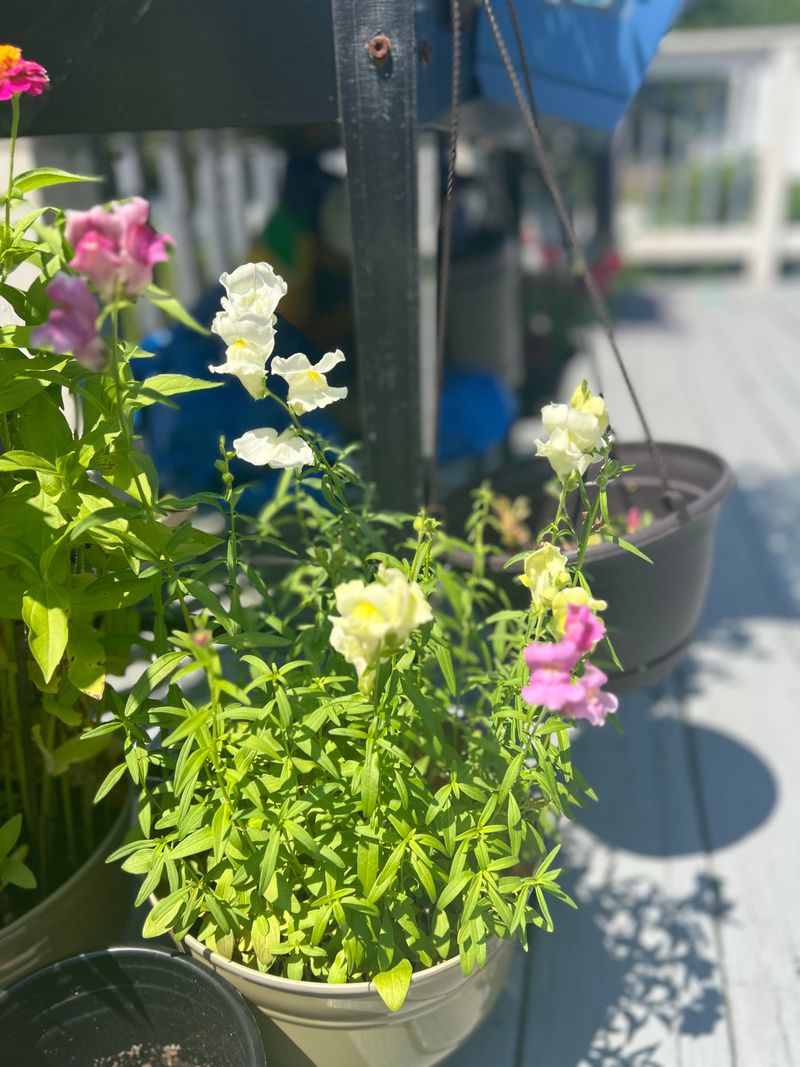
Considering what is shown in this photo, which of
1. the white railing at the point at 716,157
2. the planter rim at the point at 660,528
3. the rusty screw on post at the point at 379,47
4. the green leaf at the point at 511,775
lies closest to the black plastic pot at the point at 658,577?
the planter rim at the point at 660,528

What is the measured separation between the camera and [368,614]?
2.44 ft

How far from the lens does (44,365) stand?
96 cm

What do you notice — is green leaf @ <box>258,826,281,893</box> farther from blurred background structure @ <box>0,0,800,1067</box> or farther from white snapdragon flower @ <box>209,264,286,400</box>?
blurred background structure @ <box>0,0,800,1067</box>

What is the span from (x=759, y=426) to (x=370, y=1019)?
312 cm

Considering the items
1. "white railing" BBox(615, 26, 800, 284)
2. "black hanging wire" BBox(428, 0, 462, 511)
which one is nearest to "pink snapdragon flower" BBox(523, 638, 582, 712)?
"black hanging wire" BBox(428, 0, 462, 511)

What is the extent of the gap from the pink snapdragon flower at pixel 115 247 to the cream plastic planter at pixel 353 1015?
27.3 inches

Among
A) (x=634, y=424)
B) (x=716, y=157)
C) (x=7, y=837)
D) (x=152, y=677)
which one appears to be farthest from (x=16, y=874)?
(x=716, y=157)

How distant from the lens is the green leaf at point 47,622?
87 cm

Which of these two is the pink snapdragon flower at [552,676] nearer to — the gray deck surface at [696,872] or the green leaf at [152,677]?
the green leaf at [152,677]

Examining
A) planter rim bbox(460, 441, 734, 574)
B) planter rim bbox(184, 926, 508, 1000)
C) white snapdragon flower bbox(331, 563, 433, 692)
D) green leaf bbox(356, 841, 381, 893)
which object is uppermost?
white snapdragon flower bbox(331, 563, 433, 692)

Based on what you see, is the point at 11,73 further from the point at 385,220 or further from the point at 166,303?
the point at 385,220

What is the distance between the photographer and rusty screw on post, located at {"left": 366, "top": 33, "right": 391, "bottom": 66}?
1083 mm

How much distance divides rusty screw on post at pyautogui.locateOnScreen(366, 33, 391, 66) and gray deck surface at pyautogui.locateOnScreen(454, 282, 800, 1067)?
1231 mm

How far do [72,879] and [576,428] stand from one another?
2.65 ft
